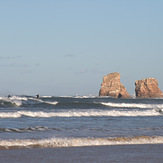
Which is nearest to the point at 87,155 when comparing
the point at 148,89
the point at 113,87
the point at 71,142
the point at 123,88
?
the point at 71,142

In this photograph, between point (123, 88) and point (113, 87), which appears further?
point (123, 88)

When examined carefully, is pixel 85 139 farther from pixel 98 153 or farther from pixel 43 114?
pixel 43 114

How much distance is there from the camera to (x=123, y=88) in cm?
14638

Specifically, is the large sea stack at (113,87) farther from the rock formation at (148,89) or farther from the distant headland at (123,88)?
the rock formation at (148,89)

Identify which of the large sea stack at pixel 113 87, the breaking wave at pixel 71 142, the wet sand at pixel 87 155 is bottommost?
the wet sand at pixel 87 155

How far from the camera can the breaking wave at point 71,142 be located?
13.0 meters

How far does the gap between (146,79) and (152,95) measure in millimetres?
6786

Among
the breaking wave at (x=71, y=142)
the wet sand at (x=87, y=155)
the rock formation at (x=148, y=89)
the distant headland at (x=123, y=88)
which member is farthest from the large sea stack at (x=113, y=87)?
the wet sand at (x=87, y=155)

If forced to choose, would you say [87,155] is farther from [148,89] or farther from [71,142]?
[148,89]

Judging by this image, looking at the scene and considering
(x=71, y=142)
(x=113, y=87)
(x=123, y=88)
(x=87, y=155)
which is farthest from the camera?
(x=123, y=88)

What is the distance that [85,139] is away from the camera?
14.3 meters

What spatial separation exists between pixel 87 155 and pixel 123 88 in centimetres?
13628

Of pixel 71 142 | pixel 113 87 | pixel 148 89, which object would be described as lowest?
pixel 71 142

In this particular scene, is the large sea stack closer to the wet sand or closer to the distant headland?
the distant headland
